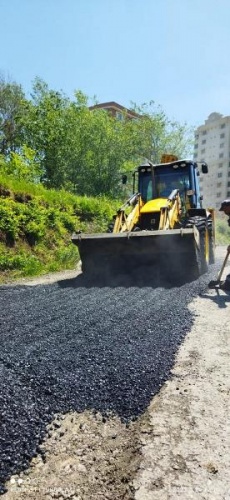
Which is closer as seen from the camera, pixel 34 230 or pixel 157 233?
pixel 157 233

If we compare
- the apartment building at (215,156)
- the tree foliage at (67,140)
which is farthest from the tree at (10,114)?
the apartment building at (215,156)

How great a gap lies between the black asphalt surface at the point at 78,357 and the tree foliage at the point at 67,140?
16.5 meters

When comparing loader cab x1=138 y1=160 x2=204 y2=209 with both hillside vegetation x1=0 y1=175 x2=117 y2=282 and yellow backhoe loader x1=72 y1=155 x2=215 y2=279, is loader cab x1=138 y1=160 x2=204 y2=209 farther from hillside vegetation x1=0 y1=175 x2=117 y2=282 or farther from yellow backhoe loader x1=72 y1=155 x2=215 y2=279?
hillside vegetation x1=0 y1=175 x2=117 y2=282

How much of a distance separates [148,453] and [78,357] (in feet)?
4.76

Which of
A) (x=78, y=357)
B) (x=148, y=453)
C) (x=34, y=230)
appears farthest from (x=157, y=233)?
(x=148, y=453)

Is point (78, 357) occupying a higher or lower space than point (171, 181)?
lower

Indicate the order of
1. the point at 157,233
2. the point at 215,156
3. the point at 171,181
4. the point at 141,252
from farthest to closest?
the point at 215,156 < the point at 171,181 < the point at 141,252 < the point at 157,233

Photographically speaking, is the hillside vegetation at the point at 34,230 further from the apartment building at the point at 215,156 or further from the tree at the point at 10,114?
the apartment building at the point at 215,156

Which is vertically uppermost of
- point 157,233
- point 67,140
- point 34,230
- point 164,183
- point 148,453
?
point 67,140

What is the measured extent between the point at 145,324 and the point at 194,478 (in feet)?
8.70

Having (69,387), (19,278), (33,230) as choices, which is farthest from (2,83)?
(69,387)

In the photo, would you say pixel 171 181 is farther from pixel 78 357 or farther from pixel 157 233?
pixel 78 357

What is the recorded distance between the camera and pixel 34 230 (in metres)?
10.7

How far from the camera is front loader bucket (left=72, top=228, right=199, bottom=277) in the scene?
23.6ft
